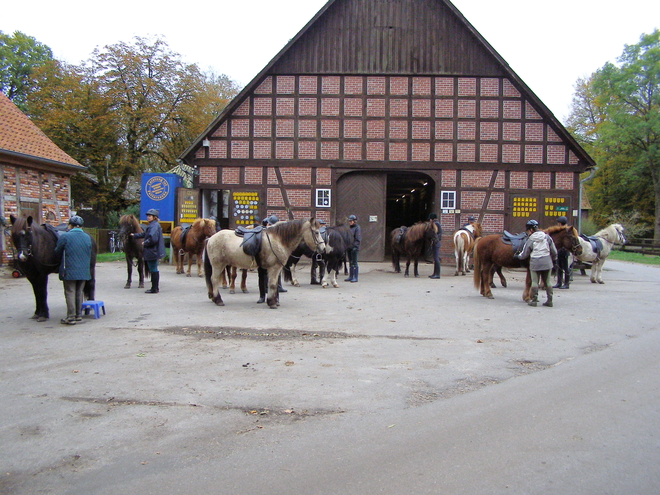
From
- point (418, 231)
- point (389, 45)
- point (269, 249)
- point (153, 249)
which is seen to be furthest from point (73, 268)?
point (389, 45)

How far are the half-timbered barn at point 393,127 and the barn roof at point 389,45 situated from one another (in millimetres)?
38

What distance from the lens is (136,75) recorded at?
33500 mm

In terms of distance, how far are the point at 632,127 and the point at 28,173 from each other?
4240 cm

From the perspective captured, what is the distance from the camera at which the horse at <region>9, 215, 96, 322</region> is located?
8547 mm

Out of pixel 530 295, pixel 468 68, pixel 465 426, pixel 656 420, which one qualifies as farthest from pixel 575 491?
pixel 468 68

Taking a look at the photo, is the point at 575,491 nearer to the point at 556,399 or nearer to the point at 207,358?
the point at 556,399

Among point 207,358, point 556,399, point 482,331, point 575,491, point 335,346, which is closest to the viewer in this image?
point 575,491

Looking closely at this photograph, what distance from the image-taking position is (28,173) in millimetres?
19141

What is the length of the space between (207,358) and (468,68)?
58.4ft

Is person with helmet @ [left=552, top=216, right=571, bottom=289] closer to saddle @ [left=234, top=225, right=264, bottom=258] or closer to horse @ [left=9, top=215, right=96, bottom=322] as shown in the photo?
saddle @ [left=234, top=225, right=264, bottom=258]

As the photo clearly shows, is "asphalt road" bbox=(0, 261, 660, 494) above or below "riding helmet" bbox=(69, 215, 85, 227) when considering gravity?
below

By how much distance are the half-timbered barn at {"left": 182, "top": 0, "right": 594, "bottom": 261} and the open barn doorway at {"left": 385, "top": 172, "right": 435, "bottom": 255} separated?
1.98 meters

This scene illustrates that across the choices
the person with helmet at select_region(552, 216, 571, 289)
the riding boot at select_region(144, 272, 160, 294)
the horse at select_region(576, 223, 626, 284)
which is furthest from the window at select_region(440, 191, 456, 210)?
the riding boot at select_region(144, 272, 160, 294)

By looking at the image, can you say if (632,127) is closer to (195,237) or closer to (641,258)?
(641,258)
